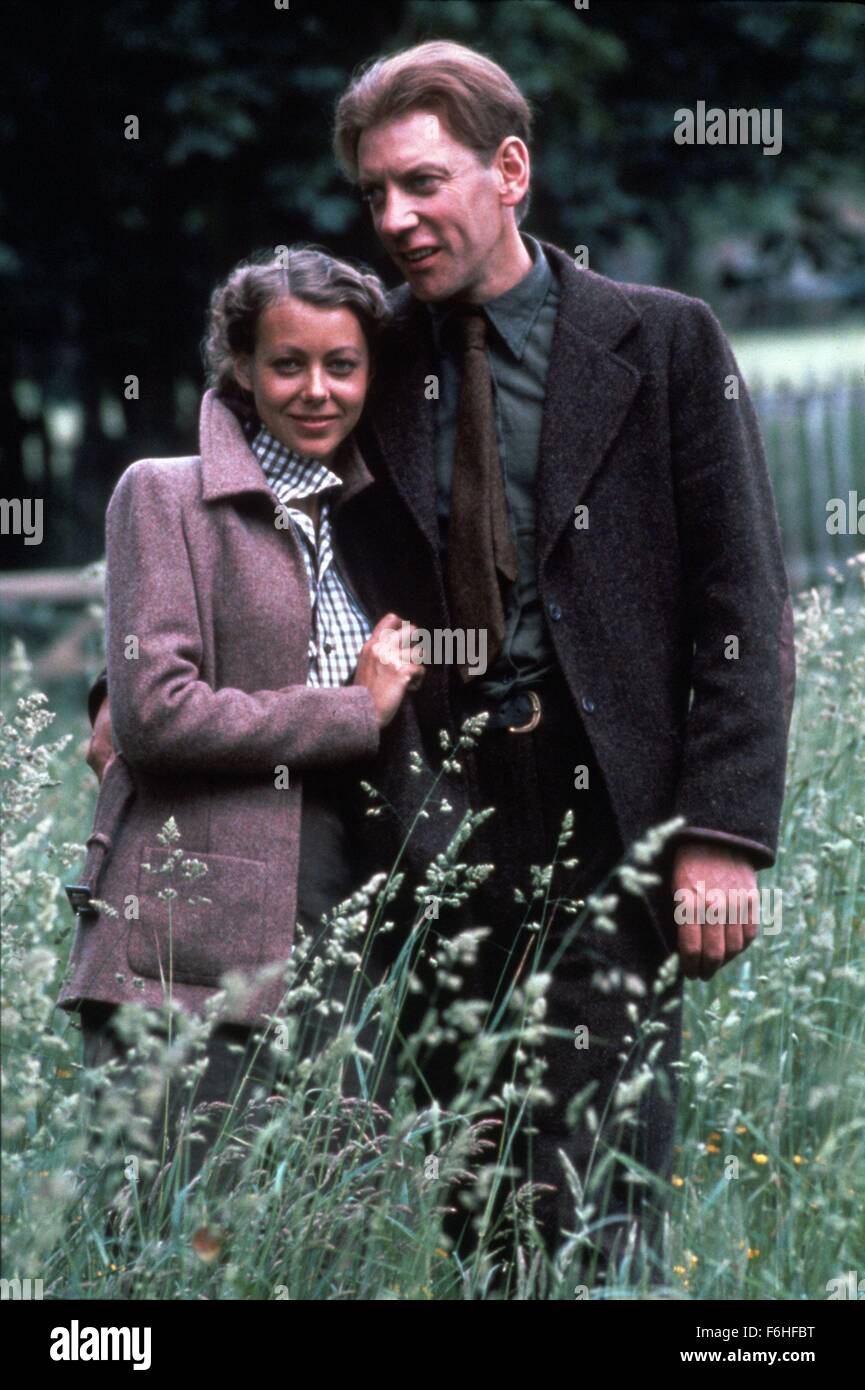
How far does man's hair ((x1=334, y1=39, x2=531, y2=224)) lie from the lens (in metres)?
3.24

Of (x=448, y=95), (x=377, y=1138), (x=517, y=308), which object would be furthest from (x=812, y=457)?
(x=377, y=1138)

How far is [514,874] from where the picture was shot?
132 inches

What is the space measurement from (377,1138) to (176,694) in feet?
2.42

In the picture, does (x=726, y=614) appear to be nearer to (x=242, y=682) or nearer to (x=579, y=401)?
(x=579, y=401)

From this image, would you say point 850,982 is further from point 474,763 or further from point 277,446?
point 277,446

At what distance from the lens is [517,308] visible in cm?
338

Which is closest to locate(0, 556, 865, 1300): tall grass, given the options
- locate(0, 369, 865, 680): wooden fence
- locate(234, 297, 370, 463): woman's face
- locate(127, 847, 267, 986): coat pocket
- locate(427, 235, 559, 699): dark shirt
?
locate(127, 847, 267, 986): coat pocket

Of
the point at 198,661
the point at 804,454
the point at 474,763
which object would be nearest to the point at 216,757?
the point at 198,661

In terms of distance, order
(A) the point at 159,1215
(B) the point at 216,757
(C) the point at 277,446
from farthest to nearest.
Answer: (C) the point at 277,446 → (B) the point at 216,757 → (A) the point at 159,1215

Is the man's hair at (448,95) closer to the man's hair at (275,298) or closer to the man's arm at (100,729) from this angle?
the man's hair at (275,298)

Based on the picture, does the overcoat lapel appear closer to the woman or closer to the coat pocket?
the woman

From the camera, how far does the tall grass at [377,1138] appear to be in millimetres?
2527
